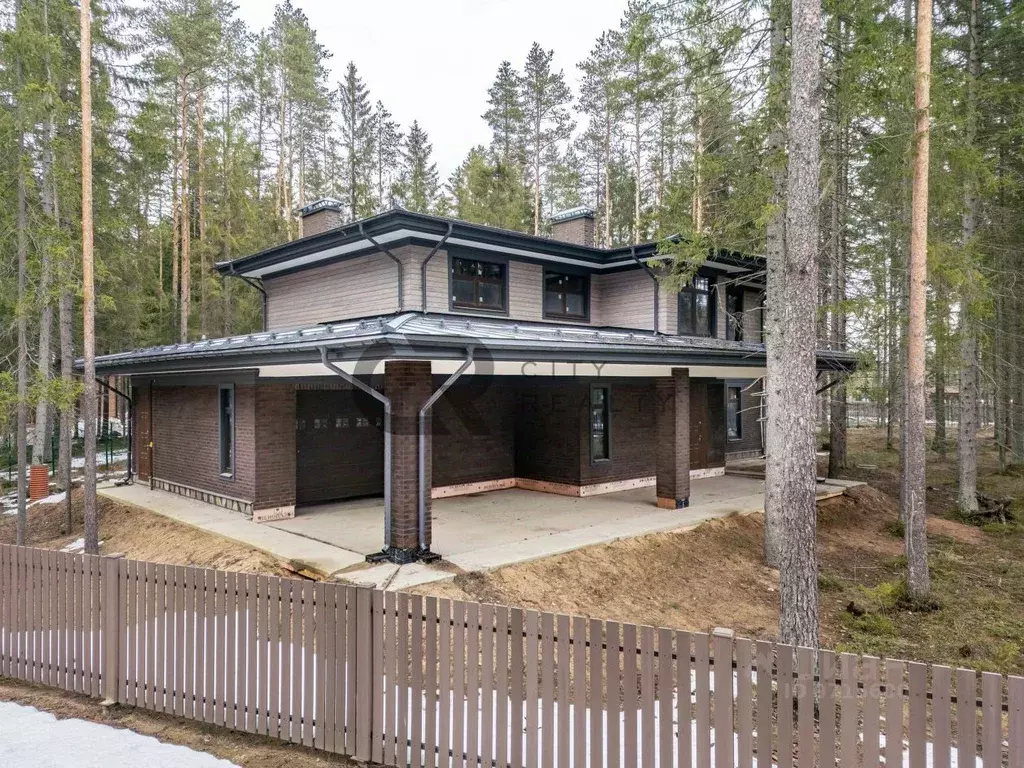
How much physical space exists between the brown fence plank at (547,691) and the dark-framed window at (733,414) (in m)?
15.6

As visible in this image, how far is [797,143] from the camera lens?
6.35 meters

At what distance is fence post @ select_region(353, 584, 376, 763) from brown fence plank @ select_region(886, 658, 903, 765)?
3.09 m

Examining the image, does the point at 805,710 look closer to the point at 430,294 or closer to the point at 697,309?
the point at 430,294

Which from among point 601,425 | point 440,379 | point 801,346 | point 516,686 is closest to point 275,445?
point 440,379

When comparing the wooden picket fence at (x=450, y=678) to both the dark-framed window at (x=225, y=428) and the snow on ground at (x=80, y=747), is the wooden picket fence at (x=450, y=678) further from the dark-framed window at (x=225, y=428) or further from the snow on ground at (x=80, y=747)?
the dark-framed window at (x=225, y=428)

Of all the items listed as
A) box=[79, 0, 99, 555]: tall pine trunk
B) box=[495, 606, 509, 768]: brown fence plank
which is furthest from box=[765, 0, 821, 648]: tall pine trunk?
box=[79, 0, 99, 555]: tall pine trunk

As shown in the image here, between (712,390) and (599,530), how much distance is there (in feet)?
28.4

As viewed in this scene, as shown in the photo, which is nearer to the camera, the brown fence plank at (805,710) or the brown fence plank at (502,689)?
the brown fence plank at (805,710)

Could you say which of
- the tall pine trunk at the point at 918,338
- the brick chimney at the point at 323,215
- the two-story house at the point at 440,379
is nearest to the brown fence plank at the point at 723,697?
the two-story house at the point at 440,379

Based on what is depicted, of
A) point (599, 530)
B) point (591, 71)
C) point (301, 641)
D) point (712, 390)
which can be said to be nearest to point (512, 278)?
point (599, 530)

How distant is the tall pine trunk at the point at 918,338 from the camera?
8.19 meters

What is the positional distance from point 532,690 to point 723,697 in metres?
1.14

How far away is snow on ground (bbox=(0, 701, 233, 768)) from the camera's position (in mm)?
4148

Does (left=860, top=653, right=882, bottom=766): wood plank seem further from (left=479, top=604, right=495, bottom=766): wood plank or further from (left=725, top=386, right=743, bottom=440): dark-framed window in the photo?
(left=725, top=386, right=743, bottom=440): dark-framed window
